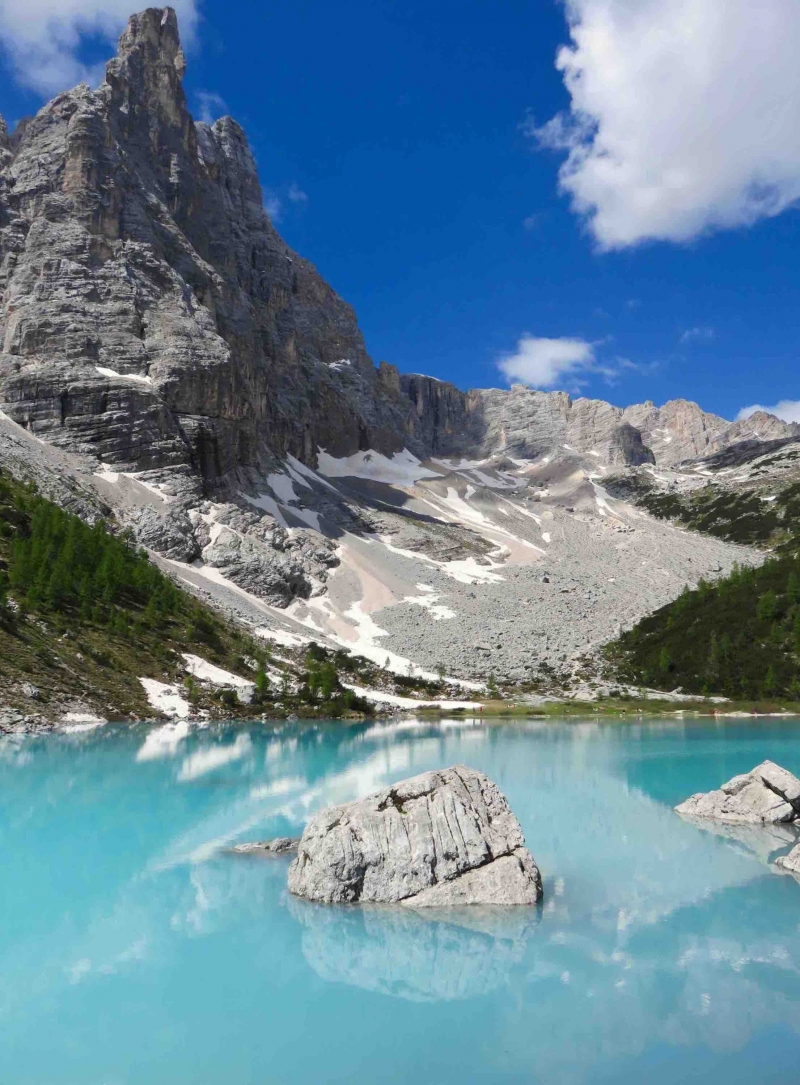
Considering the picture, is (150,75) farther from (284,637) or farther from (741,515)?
(741,515)

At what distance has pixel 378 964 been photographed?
42.1ft

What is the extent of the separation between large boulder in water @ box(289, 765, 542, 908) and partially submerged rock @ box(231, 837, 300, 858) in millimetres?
3118

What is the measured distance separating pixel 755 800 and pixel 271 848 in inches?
571

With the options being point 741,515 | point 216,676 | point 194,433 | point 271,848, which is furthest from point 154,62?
point 271,848

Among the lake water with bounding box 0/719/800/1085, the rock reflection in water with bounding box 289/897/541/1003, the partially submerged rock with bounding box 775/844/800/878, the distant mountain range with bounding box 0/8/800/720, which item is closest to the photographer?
the lake water with bounding box 0/719/800/1085

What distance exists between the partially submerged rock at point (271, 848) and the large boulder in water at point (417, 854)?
3118mm

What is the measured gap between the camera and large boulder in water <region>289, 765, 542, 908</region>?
15680mm

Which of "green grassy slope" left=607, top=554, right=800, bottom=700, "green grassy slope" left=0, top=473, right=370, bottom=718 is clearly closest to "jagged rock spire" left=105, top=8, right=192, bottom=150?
"green grassy slope" left=0, top=473, right=370, bottom=718

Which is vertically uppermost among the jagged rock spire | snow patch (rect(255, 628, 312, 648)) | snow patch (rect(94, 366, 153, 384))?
the jagged rock spire

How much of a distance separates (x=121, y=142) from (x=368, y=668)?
368 ft

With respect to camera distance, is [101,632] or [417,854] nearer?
[417,854]

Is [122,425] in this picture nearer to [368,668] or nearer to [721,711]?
[368,668]

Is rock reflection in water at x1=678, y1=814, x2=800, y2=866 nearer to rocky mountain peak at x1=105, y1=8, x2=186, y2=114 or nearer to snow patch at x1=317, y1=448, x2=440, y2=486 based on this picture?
snow patch at x1=317, y1=448, x2=440, y2=486

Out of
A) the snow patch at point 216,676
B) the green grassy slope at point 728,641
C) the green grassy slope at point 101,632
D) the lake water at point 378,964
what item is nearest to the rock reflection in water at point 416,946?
the lake water at point 378,964
